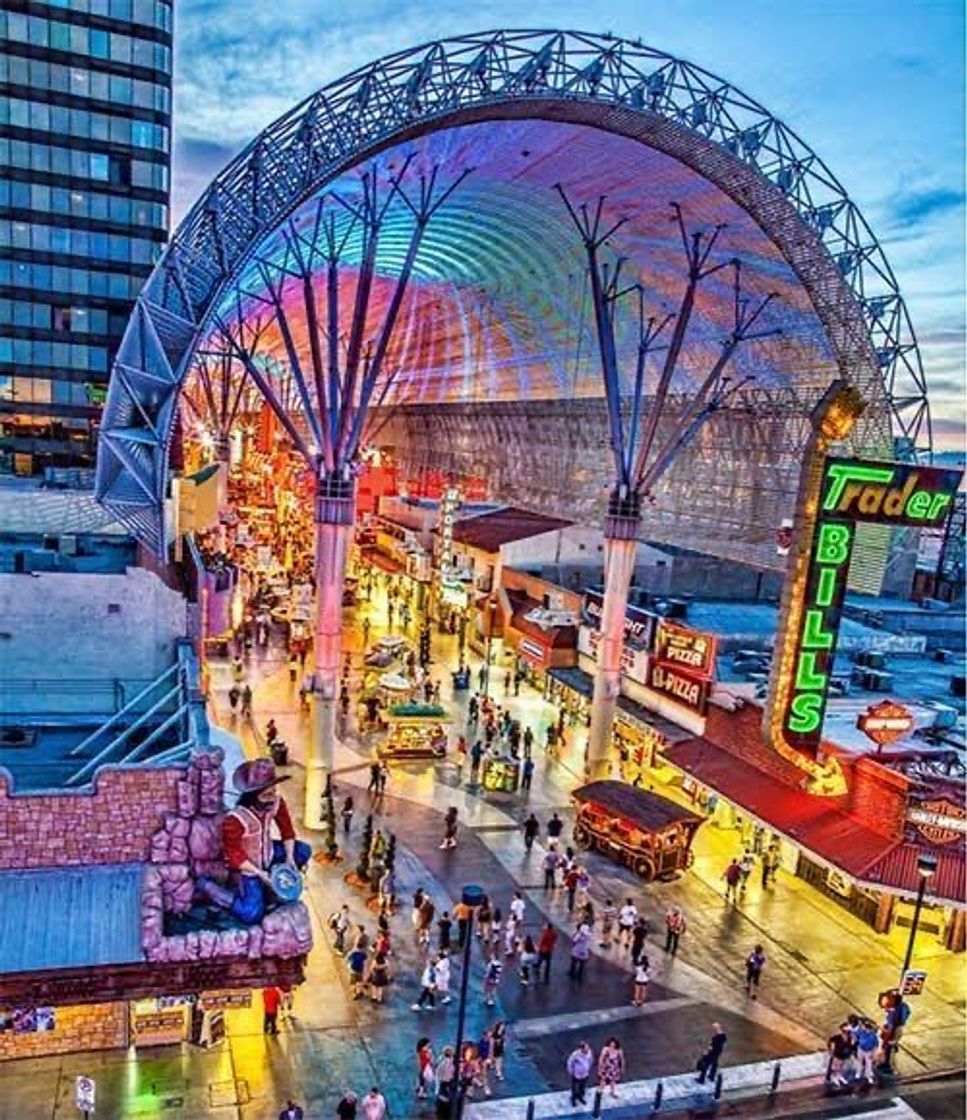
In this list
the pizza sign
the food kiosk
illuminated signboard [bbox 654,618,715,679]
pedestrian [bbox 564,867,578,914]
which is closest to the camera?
the pizza sign

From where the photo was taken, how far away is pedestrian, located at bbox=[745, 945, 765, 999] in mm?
19422

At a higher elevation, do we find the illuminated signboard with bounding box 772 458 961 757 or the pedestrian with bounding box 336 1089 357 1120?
the illuminated signboard with bounding box 772 458 961 757

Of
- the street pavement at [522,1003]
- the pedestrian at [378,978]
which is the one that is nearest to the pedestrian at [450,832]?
the street pavement at [522,1003]

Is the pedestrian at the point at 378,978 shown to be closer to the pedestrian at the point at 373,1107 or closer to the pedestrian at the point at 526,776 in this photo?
the pedestrian at the point at 373,1107

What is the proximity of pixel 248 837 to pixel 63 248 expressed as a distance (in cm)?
5581

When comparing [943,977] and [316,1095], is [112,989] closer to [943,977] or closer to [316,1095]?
[316,1095]

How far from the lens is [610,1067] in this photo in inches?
624

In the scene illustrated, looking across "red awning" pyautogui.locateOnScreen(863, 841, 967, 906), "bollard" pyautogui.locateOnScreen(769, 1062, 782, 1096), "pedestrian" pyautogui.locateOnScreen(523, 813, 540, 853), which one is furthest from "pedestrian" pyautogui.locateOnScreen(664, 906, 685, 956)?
"pedestrian" pyautogui.locateOnScreen(523, 813, 540, 853)

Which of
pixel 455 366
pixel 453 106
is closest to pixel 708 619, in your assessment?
pixel 453 106

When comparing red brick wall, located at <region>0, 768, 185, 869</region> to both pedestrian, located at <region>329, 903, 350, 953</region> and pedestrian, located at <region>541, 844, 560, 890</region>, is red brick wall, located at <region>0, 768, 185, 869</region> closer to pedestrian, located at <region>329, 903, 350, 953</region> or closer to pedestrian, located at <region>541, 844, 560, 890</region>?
pedestrian, located at <region>329, 903, 350, 953</region>

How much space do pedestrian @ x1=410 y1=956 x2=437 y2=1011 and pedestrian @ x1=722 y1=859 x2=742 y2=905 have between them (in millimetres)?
9231

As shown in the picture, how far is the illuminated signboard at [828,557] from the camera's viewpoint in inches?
813

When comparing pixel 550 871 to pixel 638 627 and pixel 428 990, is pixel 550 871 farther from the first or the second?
pixel 638 627

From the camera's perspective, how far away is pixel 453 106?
2661cm
